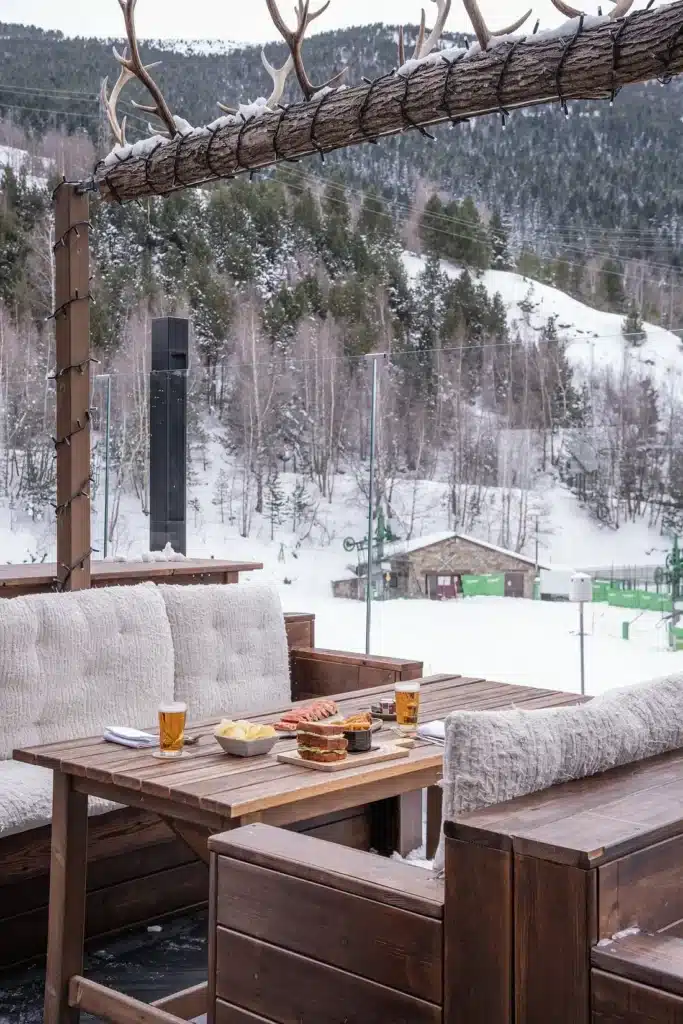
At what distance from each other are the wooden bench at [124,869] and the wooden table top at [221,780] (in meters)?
0.49

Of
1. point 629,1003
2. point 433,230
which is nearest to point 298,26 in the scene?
point 629,1003

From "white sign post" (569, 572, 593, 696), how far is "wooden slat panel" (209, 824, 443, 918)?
10.7ft

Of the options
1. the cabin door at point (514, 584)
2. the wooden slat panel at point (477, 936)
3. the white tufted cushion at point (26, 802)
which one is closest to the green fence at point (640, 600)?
the cabin door at point (514, 584)

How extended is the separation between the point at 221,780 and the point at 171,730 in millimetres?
219

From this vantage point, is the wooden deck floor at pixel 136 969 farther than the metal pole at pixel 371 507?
No

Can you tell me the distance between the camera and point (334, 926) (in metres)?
1.52

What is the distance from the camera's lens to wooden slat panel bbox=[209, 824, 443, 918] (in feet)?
4.72

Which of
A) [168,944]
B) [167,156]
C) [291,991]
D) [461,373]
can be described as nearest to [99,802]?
[168,944]

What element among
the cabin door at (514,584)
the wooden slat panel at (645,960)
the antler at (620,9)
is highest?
the antler at (620,9)

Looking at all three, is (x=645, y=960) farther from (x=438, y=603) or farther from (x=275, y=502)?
(x=275, y=502)

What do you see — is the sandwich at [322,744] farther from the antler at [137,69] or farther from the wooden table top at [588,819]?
the antler at [137,69]

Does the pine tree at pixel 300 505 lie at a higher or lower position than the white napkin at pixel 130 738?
higher

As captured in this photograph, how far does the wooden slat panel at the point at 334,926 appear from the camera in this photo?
142cm

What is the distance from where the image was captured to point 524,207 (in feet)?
87.3
